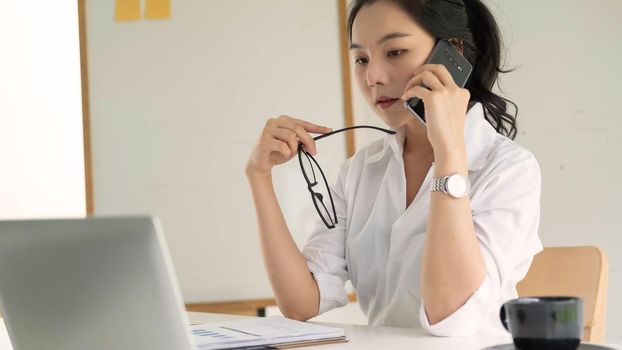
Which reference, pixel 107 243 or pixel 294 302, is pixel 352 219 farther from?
pixel 107 243

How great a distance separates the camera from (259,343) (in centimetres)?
124

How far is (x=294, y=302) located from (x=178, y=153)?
4.26ft

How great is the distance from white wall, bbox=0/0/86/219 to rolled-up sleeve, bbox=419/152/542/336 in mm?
1734

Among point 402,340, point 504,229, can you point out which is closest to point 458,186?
point 504,229

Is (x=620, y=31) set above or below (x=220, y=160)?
above

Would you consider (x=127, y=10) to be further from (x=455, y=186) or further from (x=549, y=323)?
(x=549, y=323)

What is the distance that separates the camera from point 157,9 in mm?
2873

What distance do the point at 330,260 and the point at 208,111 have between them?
4.04 ft

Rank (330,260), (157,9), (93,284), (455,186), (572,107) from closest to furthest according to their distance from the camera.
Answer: (93,284) → (455,186) → (330,260) → (572,107) → (157,9)

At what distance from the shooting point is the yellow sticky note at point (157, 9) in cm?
287

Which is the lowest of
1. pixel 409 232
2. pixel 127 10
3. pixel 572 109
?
pixel 409 232

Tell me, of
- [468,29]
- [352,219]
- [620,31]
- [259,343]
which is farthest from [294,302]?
[620,31]

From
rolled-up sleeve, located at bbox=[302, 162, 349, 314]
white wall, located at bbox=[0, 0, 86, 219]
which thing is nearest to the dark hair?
rolled-up sleeve, located at bbox=[302, 162, 349, 314]

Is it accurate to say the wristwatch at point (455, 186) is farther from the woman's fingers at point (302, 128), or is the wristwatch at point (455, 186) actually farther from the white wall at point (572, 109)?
the white wall at point (572, 109)
